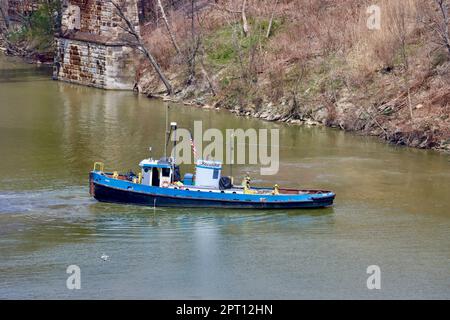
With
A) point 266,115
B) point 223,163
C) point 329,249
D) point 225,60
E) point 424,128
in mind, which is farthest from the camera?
point 225,60

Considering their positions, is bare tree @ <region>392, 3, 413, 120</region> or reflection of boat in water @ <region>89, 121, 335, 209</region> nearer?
reflection of boat in water @ <region>89, 121, 335, 209</region>

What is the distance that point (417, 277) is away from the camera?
33.4 meters

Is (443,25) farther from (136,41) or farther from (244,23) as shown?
(136,41)

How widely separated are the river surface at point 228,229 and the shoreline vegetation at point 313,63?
6.15ft

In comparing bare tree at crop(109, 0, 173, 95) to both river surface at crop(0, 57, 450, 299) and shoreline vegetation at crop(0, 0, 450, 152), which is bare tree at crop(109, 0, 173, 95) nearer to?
shoreline vegetation at crop(0, 0, 450, 152)

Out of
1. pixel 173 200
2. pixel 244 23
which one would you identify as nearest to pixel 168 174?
pixel 173 200

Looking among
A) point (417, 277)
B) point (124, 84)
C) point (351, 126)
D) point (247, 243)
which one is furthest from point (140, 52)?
point (417, 277)

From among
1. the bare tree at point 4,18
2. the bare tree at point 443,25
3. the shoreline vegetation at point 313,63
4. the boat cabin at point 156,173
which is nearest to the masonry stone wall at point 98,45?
the shoreline vegetation at point 313,63

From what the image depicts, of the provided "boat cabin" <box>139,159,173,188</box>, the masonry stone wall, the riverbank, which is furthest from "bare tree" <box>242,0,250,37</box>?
"boat cabin" <box>139,159,173,188</box>

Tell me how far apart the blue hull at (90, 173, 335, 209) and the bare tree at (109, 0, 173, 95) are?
21.7 metres

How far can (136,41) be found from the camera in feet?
213

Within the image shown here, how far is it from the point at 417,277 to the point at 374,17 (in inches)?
1019

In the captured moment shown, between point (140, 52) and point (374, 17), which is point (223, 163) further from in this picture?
point (140, 52)

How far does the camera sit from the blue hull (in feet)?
131
